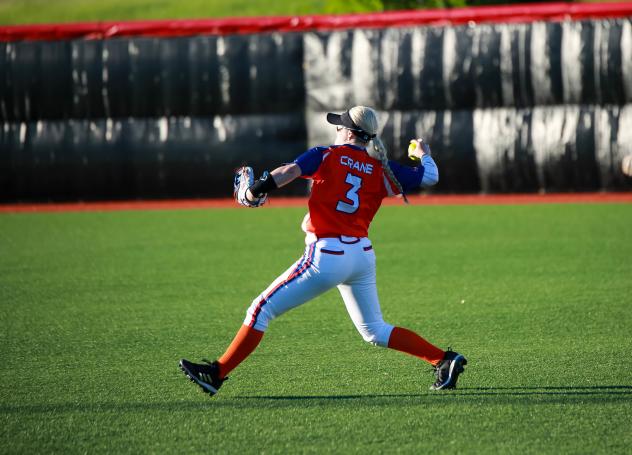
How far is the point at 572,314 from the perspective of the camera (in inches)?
311

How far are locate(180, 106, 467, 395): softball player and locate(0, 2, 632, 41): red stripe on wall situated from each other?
405 inches

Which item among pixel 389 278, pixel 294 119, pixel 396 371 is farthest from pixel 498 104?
pixel 396 371

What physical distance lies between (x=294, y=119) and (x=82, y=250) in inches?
204

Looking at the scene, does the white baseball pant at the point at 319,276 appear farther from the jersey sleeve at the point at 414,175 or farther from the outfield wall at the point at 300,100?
the outfield wall at the point at 300,100

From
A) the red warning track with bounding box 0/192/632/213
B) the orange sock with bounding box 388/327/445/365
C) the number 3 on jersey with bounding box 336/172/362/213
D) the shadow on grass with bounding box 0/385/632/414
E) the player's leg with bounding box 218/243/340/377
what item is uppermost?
the number 3 on jersey with bounding box 336/172/362/213

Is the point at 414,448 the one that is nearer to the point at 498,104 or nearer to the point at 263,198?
the point at 263,198

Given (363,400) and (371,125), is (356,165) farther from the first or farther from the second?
(363,400)

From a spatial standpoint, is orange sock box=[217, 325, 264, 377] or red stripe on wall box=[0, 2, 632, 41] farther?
red stripe on wall box=[0, 2, 632, 41]

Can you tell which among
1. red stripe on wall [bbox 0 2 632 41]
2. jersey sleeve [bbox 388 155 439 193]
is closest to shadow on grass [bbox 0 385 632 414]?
jersey sleeve [bbox 388 155 439 193]

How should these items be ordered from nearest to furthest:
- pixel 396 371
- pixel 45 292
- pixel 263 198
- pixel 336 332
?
pixel 263 198 < pixel 396 371 < pixel 336 332 < pixel 45 292

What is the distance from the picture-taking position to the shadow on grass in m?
5.53

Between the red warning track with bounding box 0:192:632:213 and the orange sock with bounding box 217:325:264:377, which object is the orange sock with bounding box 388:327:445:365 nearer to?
the orange sock with bounding box 217:325:264:377

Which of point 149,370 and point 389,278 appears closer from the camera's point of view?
point 149,370

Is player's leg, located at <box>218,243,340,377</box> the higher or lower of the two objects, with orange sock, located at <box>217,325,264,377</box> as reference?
higher
